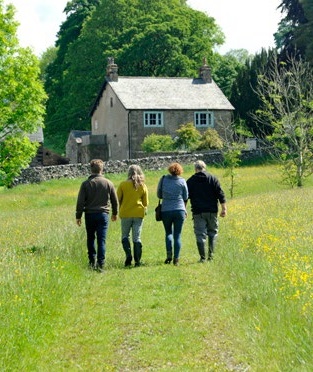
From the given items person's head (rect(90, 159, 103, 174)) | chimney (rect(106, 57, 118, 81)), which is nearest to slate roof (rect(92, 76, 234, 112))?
chimney (rect(106, 57, 118, 81))

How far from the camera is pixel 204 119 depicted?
56281 millimetres

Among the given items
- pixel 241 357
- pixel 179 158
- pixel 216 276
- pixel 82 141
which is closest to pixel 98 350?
pixel 241 357

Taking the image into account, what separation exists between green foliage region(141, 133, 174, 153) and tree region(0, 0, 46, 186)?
18519 mm

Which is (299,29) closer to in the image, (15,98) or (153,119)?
(153,119)

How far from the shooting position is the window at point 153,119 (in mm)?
54625

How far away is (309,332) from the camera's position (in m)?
6.37

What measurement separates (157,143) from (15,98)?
20.1 metres

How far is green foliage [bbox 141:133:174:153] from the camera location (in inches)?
1986

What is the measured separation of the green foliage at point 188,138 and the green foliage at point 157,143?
673 mm

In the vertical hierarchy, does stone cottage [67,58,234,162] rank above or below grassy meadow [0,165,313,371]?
above

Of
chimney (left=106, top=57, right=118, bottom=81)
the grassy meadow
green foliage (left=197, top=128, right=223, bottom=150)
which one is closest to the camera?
the grassy meadow

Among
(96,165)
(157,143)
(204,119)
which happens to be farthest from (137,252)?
(204,119)

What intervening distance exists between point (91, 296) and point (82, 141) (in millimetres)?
50609

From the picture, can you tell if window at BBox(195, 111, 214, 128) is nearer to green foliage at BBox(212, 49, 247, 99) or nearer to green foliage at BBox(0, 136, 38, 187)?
green foliage at BBox(212, 49, 247, 99)
